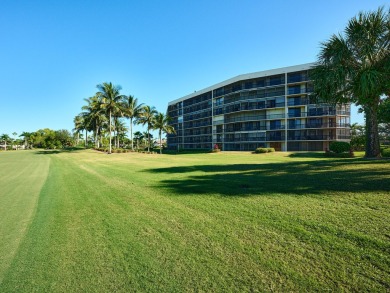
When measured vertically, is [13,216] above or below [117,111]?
below

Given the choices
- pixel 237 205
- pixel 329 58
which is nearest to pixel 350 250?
pixel 237 205

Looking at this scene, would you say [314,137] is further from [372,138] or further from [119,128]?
[119,128]

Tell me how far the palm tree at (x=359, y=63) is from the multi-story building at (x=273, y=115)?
29.6 m

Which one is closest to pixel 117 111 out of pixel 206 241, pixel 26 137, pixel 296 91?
pixel 296 91

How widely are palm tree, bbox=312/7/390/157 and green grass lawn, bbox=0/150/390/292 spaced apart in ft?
24.6

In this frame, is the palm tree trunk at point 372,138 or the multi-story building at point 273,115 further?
the multi-story building at point 273,115

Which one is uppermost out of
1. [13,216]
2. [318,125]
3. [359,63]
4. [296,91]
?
[296,91]

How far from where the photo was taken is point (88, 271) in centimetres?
417

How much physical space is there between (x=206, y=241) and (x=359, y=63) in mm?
17279

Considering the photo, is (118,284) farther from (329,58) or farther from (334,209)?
(329,58)

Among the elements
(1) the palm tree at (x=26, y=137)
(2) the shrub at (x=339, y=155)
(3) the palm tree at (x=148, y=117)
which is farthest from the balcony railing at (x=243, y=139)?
(1) the palm tree at (x=26, y=137)

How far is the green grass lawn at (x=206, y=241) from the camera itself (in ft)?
12.3

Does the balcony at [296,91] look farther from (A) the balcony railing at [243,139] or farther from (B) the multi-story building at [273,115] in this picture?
(A) the balcony railing at [243,139]

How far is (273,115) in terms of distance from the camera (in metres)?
51.7
